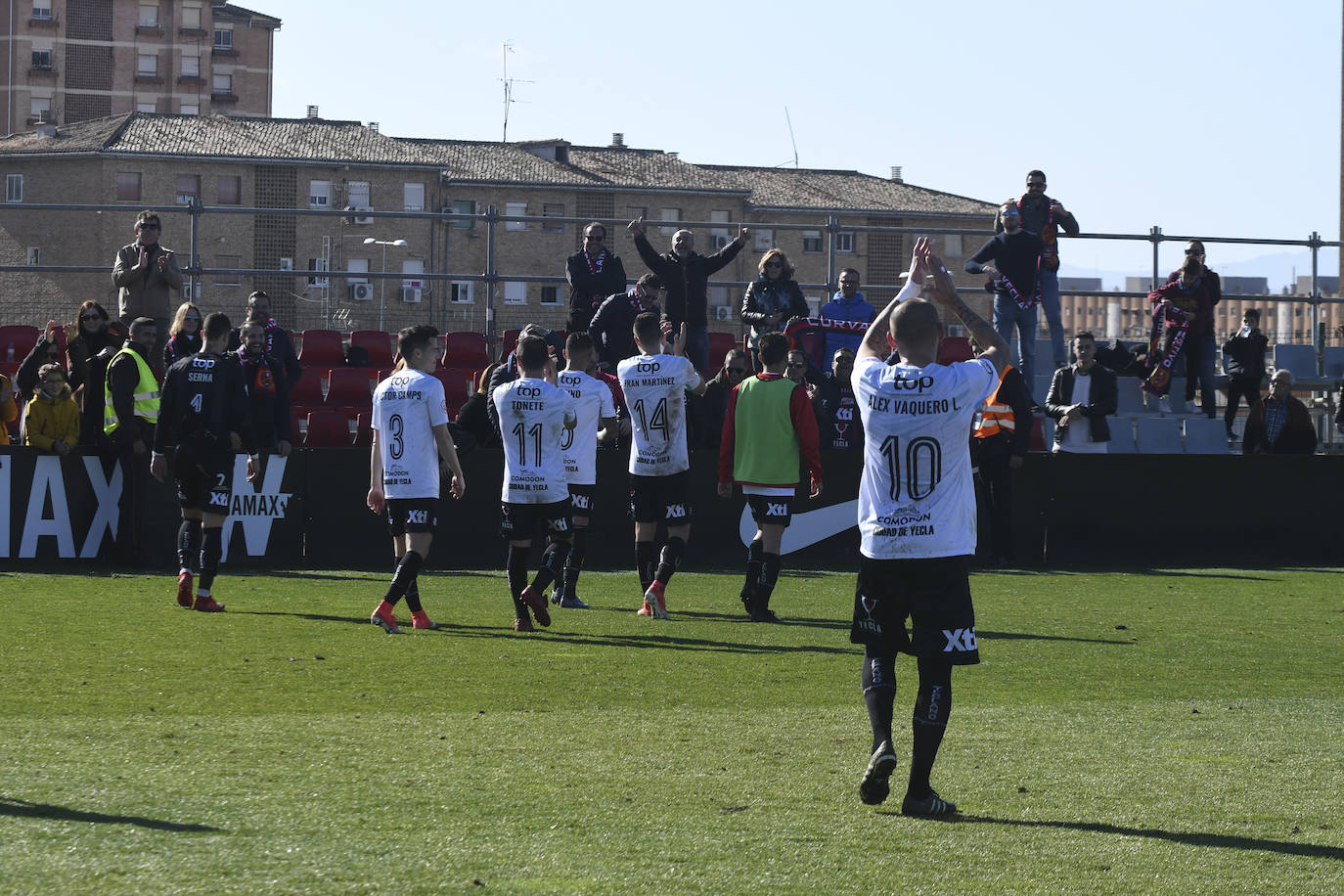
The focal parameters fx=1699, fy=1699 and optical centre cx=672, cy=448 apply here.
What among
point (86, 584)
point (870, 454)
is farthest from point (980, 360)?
point (86, 584)

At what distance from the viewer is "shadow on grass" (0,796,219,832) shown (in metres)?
5.39

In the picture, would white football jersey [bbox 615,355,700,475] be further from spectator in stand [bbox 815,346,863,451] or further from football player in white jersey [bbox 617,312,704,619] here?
spectator in stand [bbox 815,346,863,451]

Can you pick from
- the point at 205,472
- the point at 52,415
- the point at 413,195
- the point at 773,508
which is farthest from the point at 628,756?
the point at 413,195

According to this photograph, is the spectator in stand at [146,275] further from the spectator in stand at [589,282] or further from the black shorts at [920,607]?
the black shorts at [920,607]

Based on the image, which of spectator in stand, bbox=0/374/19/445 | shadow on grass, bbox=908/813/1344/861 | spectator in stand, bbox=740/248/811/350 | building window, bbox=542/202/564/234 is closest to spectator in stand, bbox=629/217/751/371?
spectator in stand, bbox=740/248/811/350

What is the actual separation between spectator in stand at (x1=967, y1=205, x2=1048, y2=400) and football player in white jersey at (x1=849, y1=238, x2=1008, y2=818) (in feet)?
41.4

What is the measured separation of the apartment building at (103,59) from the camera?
10025 cm


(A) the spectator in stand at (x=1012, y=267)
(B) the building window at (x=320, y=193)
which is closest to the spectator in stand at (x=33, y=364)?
(A) the spectator in stand at (x=1012, y=267)

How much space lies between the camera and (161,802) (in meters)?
5.77

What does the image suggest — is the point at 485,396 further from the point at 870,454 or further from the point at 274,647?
the point at 870,454

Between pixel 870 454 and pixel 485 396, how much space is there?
9315mm

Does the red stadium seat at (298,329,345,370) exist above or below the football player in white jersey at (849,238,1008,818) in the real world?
above

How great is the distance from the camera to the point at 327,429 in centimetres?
1786

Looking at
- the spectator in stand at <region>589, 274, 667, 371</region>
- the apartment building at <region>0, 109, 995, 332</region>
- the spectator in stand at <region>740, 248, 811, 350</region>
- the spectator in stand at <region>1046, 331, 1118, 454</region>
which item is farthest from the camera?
the apartment building at <region>0, 109, 995, 332</region>
